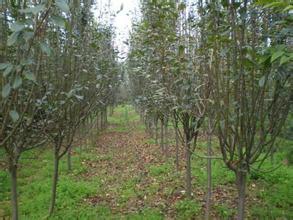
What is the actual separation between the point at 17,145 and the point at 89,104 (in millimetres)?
2644

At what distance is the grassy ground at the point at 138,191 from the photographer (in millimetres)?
5672

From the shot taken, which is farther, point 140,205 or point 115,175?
point 115,175

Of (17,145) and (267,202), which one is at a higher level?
(17,145)

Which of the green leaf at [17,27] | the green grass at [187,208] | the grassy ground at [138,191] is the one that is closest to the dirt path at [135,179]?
the grassy ground at [138,191]

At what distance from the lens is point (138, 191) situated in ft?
22.7

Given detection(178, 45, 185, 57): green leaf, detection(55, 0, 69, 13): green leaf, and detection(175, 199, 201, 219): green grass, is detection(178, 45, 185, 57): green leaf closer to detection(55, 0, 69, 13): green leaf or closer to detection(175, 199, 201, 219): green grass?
detection(175, 199, 201, 219): green grass

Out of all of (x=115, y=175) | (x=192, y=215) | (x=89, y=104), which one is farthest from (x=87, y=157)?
(x=192, y=215)

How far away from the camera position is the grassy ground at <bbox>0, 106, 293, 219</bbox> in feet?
18.6

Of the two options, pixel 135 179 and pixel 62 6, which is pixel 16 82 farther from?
pixel 135 179

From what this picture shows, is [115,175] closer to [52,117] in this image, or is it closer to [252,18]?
[52,117]

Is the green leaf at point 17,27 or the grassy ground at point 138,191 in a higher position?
the green leaf at point 17,27

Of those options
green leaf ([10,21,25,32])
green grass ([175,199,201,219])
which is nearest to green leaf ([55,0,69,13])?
green leaf ([10,21,25,32])

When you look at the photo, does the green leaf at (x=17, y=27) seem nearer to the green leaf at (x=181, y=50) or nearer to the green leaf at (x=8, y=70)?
the green leaf at (x=8, y=70)

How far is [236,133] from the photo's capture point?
10.1 ft
